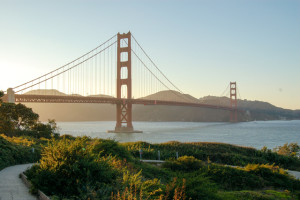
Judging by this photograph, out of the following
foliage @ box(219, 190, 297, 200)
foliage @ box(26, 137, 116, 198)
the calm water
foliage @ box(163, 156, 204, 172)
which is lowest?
the calm water

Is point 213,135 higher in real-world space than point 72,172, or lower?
lower

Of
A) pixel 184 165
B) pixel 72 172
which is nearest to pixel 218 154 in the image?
pixel 184 165

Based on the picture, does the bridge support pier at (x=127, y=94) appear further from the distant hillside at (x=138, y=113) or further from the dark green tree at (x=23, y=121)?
the distant hillside at (x=138, y=113)

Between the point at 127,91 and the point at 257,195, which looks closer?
the point at 257,195

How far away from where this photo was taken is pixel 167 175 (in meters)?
13.0

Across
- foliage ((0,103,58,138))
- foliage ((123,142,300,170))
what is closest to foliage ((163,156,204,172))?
foliage ((123,142,300,170))

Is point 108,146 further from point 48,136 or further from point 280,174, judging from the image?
point 48,136

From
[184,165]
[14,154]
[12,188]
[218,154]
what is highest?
[14,154]

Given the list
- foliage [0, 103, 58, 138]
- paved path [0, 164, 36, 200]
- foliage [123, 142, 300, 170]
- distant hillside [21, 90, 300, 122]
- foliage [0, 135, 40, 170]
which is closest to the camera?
paved path [0, 164, 36, 200]

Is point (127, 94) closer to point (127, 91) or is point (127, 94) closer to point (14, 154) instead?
point (127, 91)

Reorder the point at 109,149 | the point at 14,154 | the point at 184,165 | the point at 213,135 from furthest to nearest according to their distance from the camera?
the point at 213,135 < the point at 14,154 < the point at 184,165 < the point at 109,149

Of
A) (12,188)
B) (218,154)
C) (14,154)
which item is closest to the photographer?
(12,188)

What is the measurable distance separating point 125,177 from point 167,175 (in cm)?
463

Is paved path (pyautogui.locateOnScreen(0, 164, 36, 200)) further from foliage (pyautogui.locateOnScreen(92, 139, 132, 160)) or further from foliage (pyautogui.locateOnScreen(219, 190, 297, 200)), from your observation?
foliage (pyautogui.locateOnScreen(219, 190, 297, 200))
